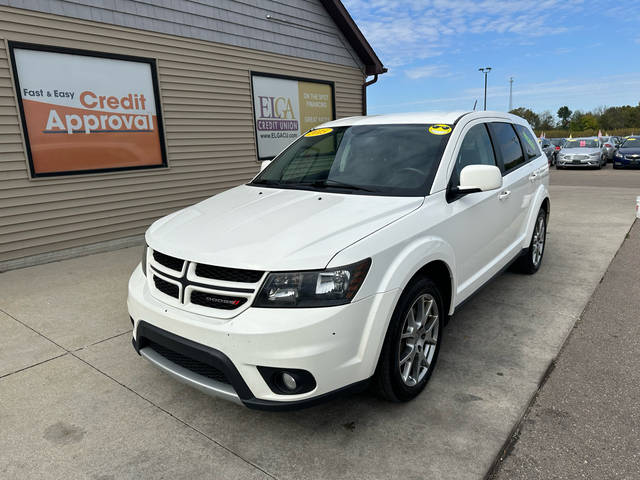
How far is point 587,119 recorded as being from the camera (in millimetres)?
84750

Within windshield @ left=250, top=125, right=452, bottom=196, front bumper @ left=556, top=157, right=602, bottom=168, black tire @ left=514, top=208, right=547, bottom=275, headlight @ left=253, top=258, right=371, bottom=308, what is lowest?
front bumper @ left=556, top=157, right=602, bottom=168

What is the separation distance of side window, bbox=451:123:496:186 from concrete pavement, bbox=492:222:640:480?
58.5 inches

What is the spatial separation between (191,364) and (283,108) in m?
7.60

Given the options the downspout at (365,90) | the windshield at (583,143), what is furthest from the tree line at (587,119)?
the downspout at (365,90)

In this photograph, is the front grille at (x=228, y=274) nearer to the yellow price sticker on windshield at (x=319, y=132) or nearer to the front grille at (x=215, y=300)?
the front grille at (x=215, y=300)

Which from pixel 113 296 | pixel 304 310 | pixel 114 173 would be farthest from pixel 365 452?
pixel 114 173

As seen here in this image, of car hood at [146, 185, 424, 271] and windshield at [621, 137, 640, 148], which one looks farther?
windshield at [621, 137, 640, 148]

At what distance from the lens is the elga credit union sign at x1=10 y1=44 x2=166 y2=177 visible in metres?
5.90

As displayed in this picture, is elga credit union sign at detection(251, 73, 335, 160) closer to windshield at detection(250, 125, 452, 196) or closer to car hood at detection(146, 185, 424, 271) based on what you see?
windshield at detection(250, 125, 452, 196)

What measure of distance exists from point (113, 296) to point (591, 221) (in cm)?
780

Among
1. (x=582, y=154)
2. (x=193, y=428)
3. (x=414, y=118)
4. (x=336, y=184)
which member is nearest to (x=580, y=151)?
(x=582, y=154)

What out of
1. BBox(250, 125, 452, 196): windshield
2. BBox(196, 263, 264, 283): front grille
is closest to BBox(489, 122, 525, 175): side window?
BBox(250, 125, 452, 196): windshield

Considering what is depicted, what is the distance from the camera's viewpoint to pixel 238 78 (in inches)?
327

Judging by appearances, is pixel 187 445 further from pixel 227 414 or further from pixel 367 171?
pixel 367 171
